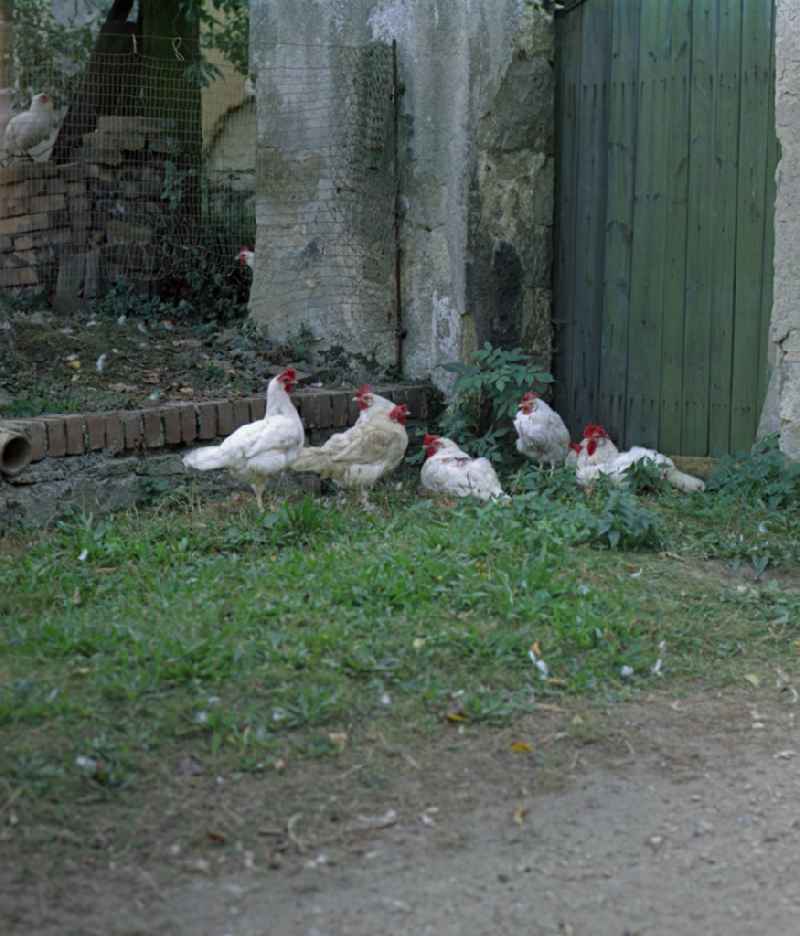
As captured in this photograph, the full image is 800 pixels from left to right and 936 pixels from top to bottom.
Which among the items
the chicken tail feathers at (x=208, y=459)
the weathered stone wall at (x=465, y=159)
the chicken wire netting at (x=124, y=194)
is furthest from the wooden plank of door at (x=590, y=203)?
the chicken wire netting at (x=124, y=194)

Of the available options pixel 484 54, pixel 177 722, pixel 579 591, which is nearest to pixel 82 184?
pixel 484 54

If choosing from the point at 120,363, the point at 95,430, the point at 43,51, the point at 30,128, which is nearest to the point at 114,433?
the point at 95,430

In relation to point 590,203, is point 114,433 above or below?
below

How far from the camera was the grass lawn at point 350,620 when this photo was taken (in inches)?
151

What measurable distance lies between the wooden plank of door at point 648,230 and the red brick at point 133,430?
266 cm

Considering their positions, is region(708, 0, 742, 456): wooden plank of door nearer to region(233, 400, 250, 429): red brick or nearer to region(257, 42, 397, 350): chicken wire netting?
region(257, 42, 397, 350): chicken wire netting

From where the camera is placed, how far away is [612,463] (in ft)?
22.6


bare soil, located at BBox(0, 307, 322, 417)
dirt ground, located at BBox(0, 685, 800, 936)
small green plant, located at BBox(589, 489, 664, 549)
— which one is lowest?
dirt ground, located at BBox(0, 685, 800, 936)

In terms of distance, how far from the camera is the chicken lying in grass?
6609mm

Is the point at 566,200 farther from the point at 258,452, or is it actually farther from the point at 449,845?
the point at 449,845

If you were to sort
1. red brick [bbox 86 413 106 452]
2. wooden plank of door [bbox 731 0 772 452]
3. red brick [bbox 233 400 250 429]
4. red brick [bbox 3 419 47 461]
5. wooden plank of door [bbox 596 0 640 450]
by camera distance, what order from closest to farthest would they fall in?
red brick [bbox 3 419 47 461] → red brick [bbox 86 413 106 452] → wooden plank of door [bbox 731 0 772 452] → red brick [bbox 233 400 250 429] → wooden plank of door [bbox 596 0 640 450]

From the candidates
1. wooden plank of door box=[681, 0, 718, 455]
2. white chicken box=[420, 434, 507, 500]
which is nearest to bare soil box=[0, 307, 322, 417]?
white chicken box=[420, 434, 507, 500]

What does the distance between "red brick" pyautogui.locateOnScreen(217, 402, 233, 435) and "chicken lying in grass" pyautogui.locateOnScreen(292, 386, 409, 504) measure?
1.73 ft

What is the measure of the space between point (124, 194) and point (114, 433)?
357cm
